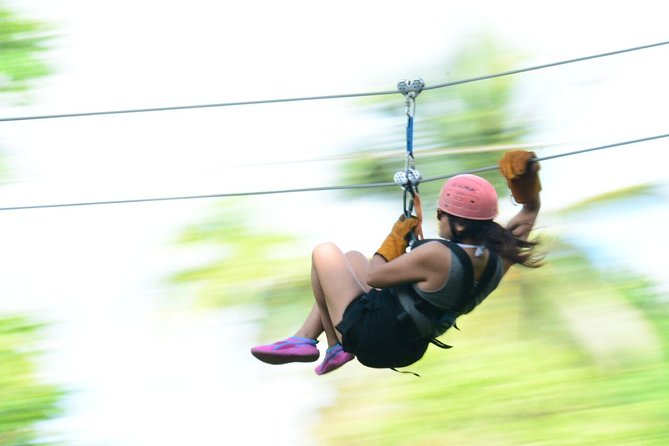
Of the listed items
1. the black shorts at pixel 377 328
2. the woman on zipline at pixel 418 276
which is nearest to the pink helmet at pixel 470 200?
the woman on zipline at pixel 418 276

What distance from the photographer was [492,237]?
3988mm

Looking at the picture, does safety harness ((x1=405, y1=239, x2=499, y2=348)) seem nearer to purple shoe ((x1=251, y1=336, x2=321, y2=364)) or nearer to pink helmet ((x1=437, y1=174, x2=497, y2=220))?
pink helmet ((x1=437, y1=174, x2=497, y2=220))

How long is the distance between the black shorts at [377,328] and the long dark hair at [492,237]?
0.94 feet

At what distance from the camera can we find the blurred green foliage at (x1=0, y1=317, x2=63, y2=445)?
859cm

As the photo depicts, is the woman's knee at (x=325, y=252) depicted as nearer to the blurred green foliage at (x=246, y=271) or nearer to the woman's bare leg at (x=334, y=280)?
the woman's bare leg at (x=334, y=280)

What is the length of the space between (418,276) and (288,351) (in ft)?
1.64

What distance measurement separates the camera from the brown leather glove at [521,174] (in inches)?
162

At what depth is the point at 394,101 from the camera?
8.23m

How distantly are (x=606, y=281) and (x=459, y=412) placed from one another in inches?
52.5

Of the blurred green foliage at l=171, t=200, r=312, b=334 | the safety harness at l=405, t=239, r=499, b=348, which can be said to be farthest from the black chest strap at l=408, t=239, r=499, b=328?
the blurred green foliage at l=171, t=200, r=312, b=334

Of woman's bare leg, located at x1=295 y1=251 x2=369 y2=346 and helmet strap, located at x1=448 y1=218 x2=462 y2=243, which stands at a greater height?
helmet strap, located at x1=448 y1=218 x2=462 y2=243

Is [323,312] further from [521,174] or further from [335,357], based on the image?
[521,174]

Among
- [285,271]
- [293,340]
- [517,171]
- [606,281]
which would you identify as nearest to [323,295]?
[293,340]

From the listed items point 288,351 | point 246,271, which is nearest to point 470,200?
point 288,351
